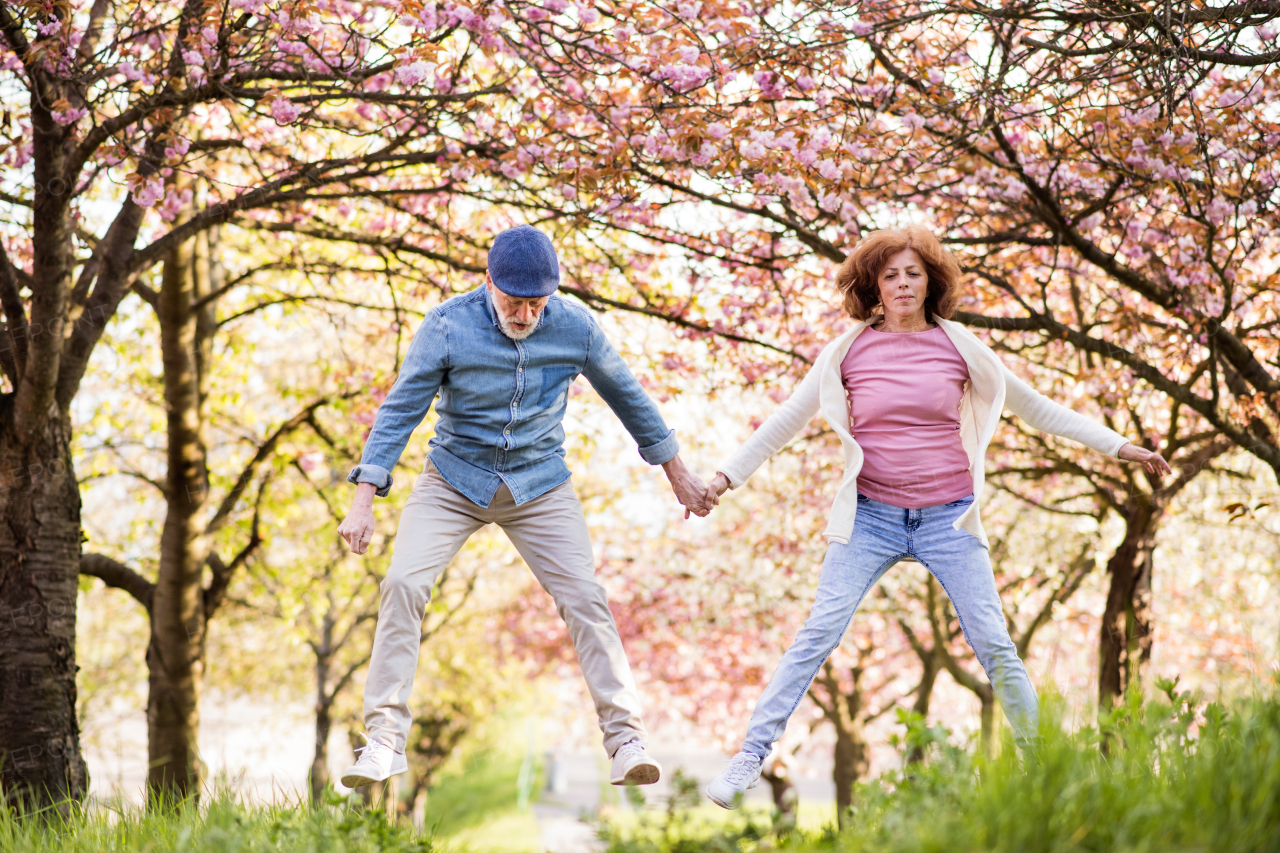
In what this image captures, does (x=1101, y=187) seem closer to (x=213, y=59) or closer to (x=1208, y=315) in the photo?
(x=1208, y=315)

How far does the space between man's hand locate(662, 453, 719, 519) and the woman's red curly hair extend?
1.01 m

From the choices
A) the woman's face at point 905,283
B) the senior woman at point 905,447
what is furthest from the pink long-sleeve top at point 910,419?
the woman's face at point 905,283

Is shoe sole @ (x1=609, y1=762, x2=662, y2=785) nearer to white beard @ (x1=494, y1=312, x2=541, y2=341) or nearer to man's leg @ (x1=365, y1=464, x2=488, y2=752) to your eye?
man's leg @ (x1=365, y1=464, x2=488, y2=752)

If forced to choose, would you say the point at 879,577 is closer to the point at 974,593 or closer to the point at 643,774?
the point at 974,593

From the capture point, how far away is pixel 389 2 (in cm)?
561

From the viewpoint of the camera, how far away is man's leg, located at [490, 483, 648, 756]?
13.2 ft

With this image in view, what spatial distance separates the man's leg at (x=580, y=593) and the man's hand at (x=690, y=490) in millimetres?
457

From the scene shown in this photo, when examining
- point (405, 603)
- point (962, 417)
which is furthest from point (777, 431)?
point (405, 603)

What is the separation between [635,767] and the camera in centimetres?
380

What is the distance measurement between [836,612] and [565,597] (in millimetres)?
1022

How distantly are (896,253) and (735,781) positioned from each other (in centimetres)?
215

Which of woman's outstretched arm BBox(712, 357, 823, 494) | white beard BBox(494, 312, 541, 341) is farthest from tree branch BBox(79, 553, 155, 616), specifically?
woman's outstretched arm BBox(712, 357, 823, 494)

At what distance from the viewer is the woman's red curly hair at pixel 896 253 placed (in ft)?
14.2

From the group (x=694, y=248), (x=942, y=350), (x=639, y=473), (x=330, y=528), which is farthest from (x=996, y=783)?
(x=639, y=473)
